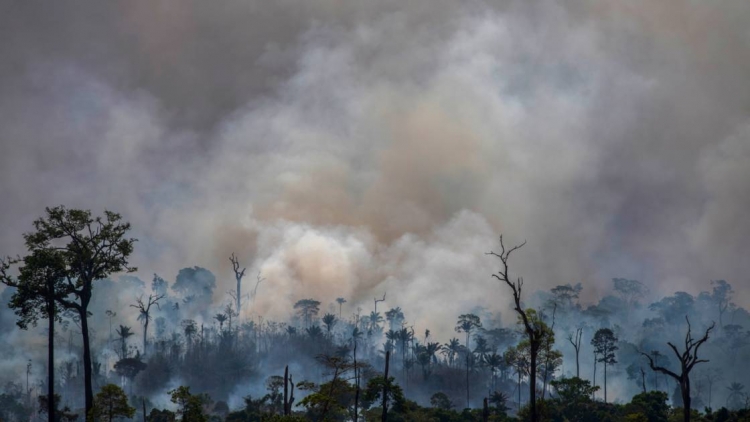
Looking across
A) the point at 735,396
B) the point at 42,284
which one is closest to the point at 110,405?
the point at 42,284

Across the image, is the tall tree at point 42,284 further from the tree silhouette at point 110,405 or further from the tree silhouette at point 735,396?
the tree silhouette at point 735,396

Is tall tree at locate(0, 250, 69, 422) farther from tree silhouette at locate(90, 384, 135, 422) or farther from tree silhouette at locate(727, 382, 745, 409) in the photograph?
tree silhouette at locate(727, 382, 745, 409)

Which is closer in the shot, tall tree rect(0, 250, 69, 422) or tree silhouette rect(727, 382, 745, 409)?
tall tree rect(0, 250, 69, 422)

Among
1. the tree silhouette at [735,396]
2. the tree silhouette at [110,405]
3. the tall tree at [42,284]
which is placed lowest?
the tree silhouette at [735,396]

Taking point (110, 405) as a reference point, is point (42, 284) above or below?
above

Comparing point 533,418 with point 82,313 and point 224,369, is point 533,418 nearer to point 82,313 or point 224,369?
point 82,313

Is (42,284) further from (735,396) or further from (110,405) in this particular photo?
(735,396)

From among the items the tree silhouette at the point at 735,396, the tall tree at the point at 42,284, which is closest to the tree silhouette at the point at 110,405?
the tall tree at the point at 42,284

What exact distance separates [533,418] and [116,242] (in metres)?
41.5

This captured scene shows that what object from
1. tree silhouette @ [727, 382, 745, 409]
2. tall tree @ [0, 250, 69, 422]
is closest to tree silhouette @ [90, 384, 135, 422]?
tall tree @ [0, 250, 69, 422]

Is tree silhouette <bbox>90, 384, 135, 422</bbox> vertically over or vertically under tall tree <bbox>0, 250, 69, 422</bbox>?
under

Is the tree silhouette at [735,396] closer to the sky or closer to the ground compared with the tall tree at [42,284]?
closer to the ground

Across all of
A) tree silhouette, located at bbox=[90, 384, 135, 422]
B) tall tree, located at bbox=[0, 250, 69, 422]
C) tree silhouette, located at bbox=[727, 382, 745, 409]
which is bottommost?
tree silhouette, located at bbox=[727, 382, 745, 409]

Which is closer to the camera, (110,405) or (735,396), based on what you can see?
(110,405)
